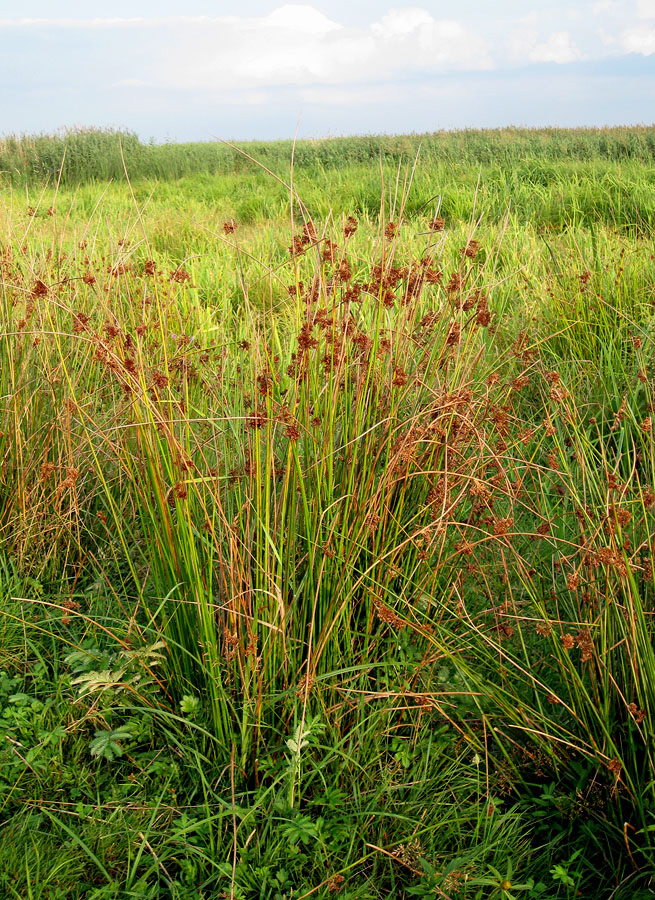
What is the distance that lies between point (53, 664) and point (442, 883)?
125 cm

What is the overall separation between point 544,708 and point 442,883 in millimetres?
521

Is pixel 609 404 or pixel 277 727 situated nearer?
pixel 277 727

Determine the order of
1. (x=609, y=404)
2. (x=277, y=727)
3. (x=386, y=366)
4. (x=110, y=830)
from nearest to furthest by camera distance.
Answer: (x=110, y=830) < (x=277, y=727) < (x=386, y=366) < (x=609, y=404)

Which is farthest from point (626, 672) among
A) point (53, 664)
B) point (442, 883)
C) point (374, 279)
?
point (53, 664)

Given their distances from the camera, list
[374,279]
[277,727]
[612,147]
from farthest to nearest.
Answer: [612,147], [374,279], [277,727]

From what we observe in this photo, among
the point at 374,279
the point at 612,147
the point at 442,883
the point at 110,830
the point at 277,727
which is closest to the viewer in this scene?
the point at 442,883

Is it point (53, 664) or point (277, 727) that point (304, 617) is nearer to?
point (277, 727)

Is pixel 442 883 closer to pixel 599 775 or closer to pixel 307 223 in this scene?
pixel 599 775

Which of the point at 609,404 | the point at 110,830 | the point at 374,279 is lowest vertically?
the point at 110,830

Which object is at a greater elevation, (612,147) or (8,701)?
(612,147)

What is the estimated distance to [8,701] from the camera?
1994 millimetres

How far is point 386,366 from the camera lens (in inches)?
77.3

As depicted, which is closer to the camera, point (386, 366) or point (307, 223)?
point (307, 223)

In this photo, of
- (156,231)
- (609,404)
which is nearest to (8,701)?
(609,404)
